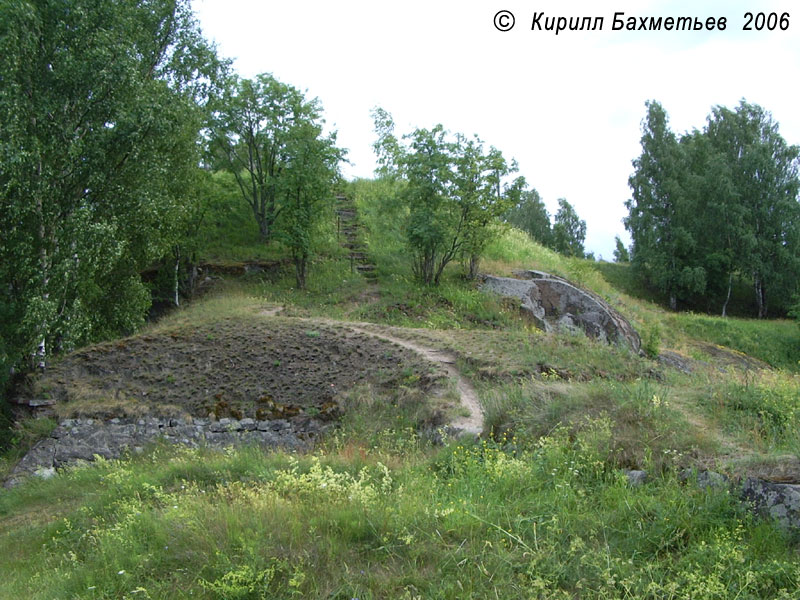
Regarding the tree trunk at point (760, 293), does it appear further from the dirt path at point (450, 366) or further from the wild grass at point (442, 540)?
the wild grass at point (442, 540)

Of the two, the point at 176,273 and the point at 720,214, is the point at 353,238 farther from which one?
the point at 720,214

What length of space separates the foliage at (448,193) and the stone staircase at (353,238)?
3.12m

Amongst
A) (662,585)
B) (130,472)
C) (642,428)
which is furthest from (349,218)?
(662,585)

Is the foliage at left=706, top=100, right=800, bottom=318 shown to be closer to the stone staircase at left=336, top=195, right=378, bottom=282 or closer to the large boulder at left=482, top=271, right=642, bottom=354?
the large boulder at left=482, top=271, right=642, bottom=354

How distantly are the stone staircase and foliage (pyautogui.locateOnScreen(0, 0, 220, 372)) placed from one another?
8.13 meters

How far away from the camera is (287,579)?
4254 millimetres

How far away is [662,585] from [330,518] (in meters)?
2.48

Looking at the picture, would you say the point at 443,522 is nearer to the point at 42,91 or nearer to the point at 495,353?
the point at 495,353

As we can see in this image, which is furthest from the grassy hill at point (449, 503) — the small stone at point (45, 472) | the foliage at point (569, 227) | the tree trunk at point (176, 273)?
the foliage at point (569, 227)

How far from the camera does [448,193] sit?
18.6 metres

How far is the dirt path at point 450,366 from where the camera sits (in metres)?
8.61

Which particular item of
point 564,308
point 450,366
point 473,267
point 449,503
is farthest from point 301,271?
point 449,503

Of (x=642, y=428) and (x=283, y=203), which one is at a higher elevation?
(x=283, y=203)

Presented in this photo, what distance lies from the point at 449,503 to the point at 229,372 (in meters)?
8.06
